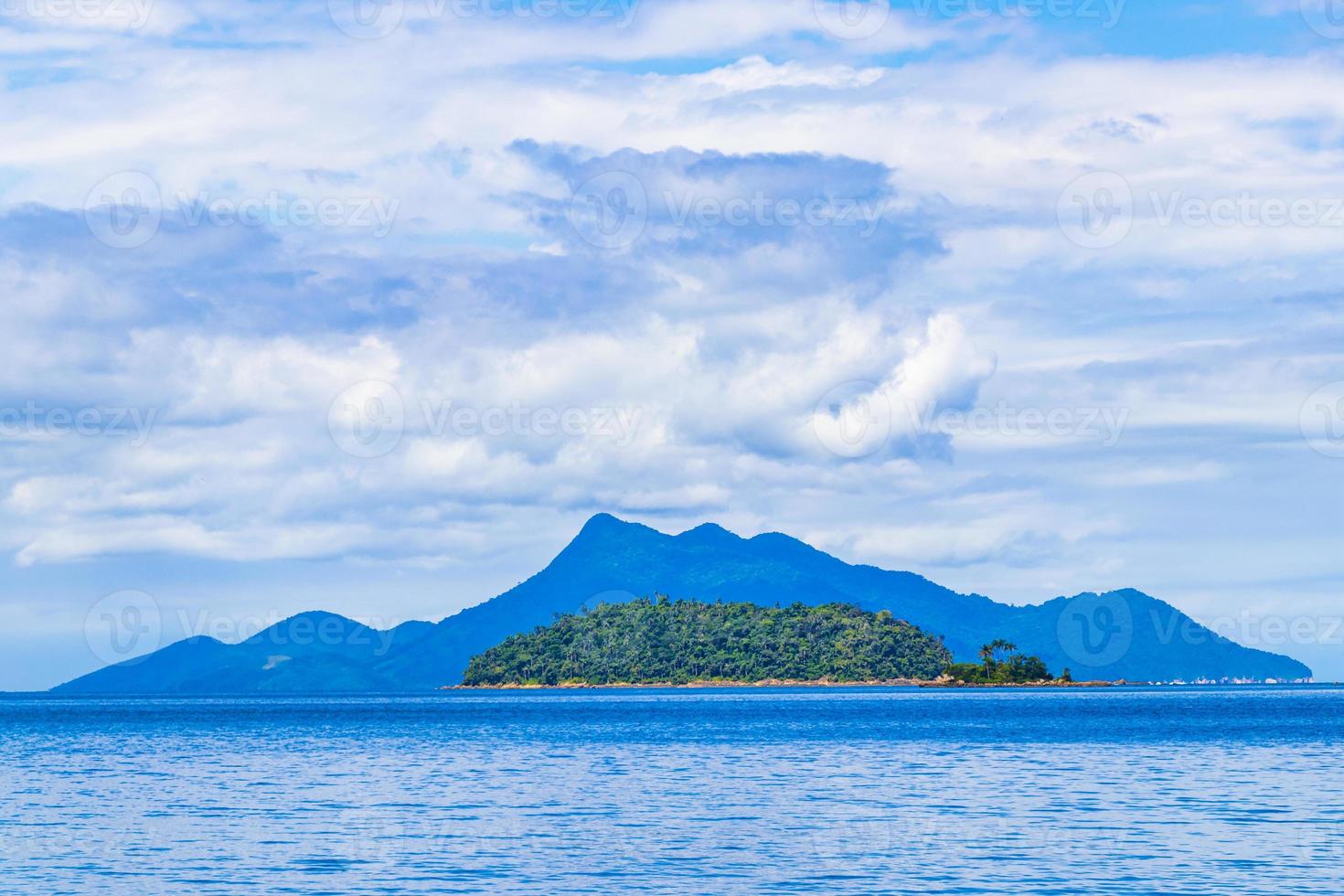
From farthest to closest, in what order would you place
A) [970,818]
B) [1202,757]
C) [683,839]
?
1. [1202,757]
2. [970,818]
3. [683,839]

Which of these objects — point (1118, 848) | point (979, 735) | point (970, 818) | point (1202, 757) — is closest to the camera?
point (1118, 848)

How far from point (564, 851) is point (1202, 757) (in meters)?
55.7

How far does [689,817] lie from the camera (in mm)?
63844

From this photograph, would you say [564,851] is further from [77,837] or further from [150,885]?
[77,837]

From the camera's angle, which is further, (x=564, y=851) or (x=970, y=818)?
(x=970, y=818)

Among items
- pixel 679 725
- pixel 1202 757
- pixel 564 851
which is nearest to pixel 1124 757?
pixel 1202 757

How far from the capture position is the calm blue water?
47562 mm

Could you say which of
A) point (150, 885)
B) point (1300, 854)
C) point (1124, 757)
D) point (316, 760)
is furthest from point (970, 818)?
point (316, 760)

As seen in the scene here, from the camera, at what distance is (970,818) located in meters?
61.4

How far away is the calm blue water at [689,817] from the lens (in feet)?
156

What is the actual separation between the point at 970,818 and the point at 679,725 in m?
106

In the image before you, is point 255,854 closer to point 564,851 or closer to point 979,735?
point 564,851

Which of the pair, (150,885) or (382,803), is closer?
(150,885)

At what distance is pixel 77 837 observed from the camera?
58.7m
